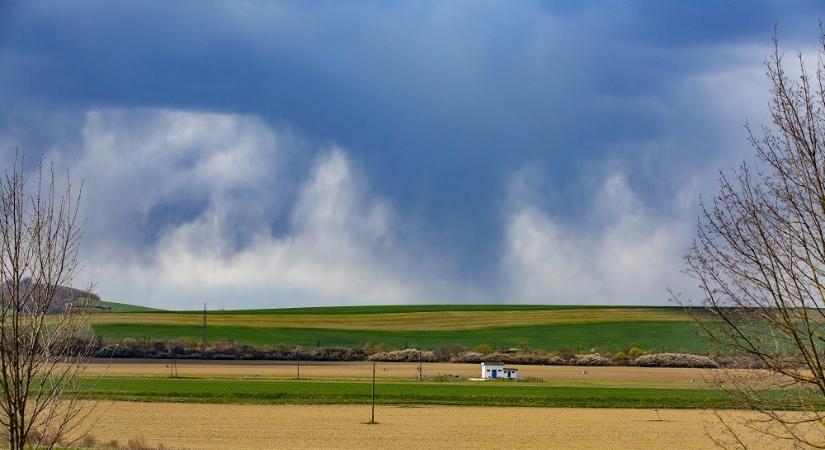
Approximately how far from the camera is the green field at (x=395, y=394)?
6384 centimetres

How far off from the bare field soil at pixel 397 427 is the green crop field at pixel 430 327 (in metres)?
62.0

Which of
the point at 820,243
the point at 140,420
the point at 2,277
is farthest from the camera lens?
the point at 140,420

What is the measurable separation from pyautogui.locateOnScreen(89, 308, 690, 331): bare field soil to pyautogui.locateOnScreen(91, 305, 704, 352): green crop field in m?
0.15

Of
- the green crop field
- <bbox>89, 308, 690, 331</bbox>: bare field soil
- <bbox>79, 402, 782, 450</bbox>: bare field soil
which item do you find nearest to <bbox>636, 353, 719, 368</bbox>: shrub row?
the green crop field

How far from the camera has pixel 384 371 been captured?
93.2 metres

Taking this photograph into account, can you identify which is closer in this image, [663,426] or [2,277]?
[2,277]

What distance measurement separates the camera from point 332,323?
150m

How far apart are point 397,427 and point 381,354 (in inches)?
2505

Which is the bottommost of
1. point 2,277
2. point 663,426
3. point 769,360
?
point 663,426

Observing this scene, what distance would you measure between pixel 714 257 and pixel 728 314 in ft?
3.42

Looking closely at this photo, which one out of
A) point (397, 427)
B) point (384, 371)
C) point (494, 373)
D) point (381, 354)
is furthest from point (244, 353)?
point (397, 427)

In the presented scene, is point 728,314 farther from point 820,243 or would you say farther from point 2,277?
point 2,277

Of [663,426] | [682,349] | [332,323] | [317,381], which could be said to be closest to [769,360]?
[663,426]

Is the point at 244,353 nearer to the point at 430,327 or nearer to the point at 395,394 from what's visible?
the point at 430,327
